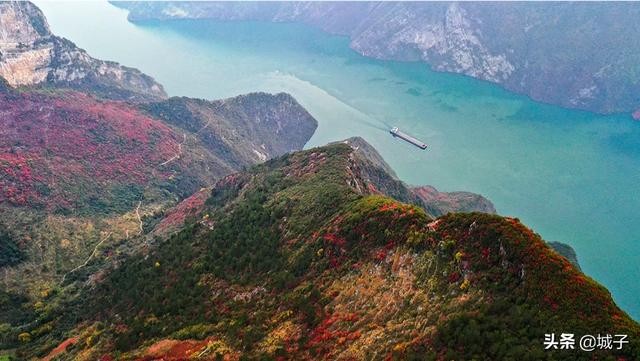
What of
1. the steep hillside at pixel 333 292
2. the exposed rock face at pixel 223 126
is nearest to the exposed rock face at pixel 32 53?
the exposed rock face at pixel 223 126

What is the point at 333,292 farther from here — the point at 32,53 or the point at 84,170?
the point at 32,53

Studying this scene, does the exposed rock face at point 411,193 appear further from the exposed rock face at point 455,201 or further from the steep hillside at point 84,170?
the steep hillside at point 84,170

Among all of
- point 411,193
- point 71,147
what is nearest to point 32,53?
point 71,147

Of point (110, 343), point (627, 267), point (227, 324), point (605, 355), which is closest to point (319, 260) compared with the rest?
point (227, 324)

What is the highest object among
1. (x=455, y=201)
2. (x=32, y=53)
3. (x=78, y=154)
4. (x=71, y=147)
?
(x=455, y=201)

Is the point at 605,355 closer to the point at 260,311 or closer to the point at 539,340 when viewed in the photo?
the point at 539,340

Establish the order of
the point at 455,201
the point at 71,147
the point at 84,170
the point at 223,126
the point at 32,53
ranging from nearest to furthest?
1. the point at 84,170
2. the point at 71,147
3. the point at 455,201
4. the point at 32,53
5. the point at 223,126

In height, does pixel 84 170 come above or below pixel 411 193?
below

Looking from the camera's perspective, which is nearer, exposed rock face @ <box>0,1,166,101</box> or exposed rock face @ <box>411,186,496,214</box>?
exposed rock face @ <box>411,186,496,214</box>

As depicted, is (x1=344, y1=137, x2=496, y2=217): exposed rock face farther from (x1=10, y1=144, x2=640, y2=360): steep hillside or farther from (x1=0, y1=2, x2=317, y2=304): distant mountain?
(x1=0, y1=2, x2=317, y2=304): distant mountain

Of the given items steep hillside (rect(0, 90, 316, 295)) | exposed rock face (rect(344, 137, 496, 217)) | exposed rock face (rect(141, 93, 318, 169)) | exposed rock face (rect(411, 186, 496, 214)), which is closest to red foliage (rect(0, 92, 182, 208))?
steep hillside (rect(0, 90, 316, 295))
